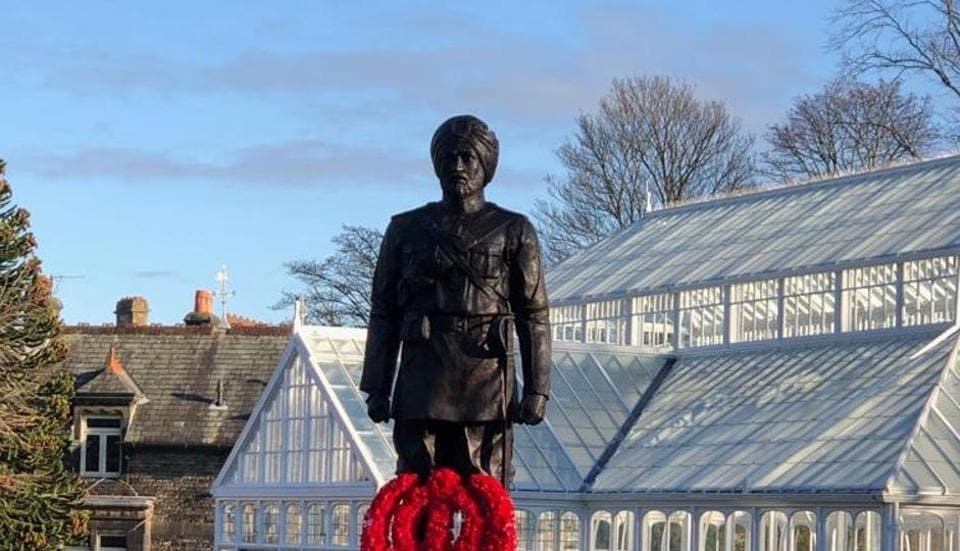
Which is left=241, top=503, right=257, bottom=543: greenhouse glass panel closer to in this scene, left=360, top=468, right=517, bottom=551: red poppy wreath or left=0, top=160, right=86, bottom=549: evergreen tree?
left=0, top=160, right=86, bottom=549: evergreen tree

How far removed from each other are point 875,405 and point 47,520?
14.3 meters

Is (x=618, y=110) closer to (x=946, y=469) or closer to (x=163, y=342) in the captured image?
(x=163, y=342)

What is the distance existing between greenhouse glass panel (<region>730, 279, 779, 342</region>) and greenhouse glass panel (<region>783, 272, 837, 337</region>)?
1.00 ft

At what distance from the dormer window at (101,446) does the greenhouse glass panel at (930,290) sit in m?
18.8

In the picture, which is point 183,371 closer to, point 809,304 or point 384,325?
point 809,304

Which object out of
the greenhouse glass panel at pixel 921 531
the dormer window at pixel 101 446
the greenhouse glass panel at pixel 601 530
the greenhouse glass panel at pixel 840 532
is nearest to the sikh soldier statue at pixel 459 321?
the greenhouse glass panel at pixel 921 531

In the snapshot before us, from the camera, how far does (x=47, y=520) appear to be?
33938 mm

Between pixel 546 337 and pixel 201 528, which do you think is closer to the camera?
pixel 546 337

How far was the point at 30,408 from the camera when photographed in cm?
3253

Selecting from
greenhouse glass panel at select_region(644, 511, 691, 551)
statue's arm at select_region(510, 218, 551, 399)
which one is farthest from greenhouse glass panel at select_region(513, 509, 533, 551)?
statue's arm at select_region(510, 218, 551, 399)

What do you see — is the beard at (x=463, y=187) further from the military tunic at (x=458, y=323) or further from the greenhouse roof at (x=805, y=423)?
the greenhouse roof at (x=805, y=423)

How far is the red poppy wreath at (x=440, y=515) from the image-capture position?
9.93 metres

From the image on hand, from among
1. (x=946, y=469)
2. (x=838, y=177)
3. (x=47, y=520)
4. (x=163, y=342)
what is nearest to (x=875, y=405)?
(x=946, y=469)

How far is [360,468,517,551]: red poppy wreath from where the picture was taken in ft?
32.6
